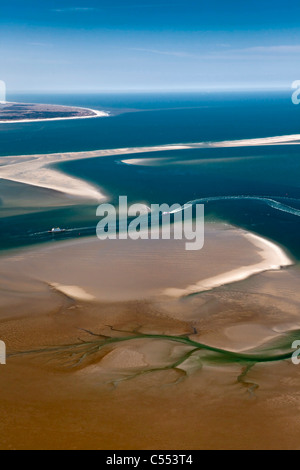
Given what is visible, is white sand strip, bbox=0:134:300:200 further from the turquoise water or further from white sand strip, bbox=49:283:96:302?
white sand strip, bbox=49:283:96:302

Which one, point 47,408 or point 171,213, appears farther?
point 171,213

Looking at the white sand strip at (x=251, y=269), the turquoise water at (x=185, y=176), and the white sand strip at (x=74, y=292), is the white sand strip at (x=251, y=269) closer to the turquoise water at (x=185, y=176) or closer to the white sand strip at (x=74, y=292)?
the turquoise water at (x=185, y=176)

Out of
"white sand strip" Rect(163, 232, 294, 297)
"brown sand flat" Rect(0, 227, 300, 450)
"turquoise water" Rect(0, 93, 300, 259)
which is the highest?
"turquoise water" Rect(0, 93, 300, 259)

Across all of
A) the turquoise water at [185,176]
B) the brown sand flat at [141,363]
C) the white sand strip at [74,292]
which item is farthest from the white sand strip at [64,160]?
the white sand strip at [74,292]

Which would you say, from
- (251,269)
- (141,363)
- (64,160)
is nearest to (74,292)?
(141,363)

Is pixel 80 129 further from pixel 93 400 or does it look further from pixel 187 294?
pixel 93 400

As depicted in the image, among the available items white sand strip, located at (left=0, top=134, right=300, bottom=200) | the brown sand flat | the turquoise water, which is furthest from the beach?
white sand strip, located at (left=0, top=134, right=300, bottom=200)

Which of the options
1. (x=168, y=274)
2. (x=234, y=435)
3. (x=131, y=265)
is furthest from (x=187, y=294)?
(x=234, y=435)
